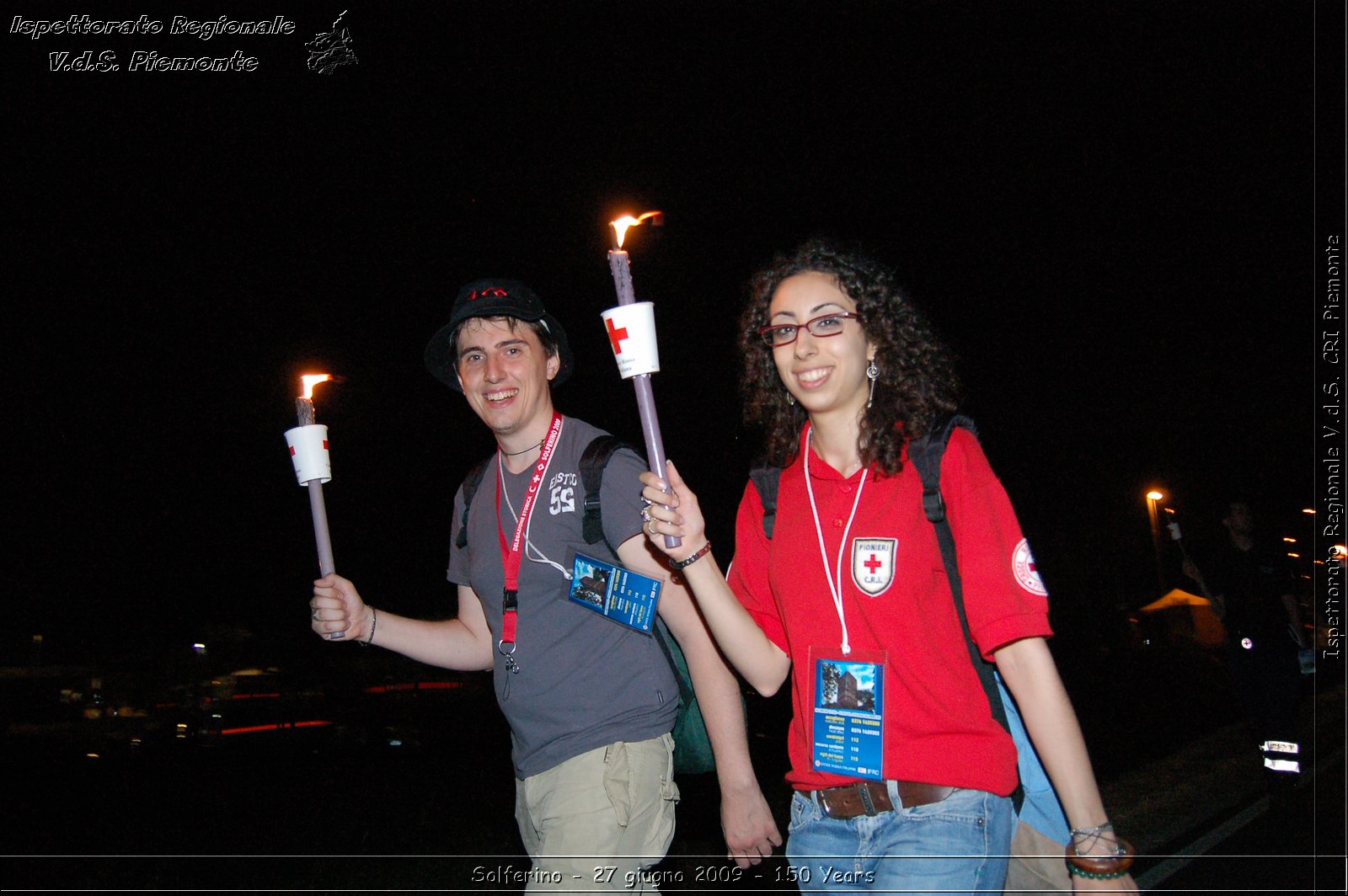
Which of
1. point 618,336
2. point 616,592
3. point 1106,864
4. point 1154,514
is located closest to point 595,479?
point 616,592

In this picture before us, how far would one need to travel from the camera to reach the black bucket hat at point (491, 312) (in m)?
3.54

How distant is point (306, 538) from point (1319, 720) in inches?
710

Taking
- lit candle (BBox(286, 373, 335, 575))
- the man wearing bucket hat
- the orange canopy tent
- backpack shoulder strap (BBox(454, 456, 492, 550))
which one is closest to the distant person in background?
the man wearing bucket hat

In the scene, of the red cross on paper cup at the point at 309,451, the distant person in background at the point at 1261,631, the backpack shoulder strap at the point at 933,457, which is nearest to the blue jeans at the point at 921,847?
the backpack shoulder strap at the point at 933,457

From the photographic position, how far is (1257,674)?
312 inches

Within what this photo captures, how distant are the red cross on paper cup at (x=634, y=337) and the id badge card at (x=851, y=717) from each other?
0.94 metres

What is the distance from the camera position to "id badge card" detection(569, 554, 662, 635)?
10.0 ft

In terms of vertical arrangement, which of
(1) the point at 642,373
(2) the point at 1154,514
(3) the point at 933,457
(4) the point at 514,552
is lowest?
(2) the point at 1154,514

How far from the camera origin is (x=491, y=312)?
353cm

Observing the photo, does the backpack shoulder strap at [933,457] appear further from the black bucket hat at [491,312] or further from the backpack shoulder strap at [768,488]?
the black bucket hat at [491,312]

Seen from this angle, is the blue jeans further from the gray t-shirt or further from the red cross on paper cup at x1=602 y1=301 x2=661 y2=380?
the red cross on paper cup at x1=602 y1=301 x2=661 y2=380

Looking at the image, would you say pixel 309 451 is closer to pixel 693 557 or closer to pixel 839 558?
pixel 693 557

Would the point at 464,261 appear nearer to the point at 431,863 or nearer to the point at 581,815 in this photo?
the point at 431,863

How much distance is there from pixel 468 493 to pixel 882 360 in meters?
1.87
